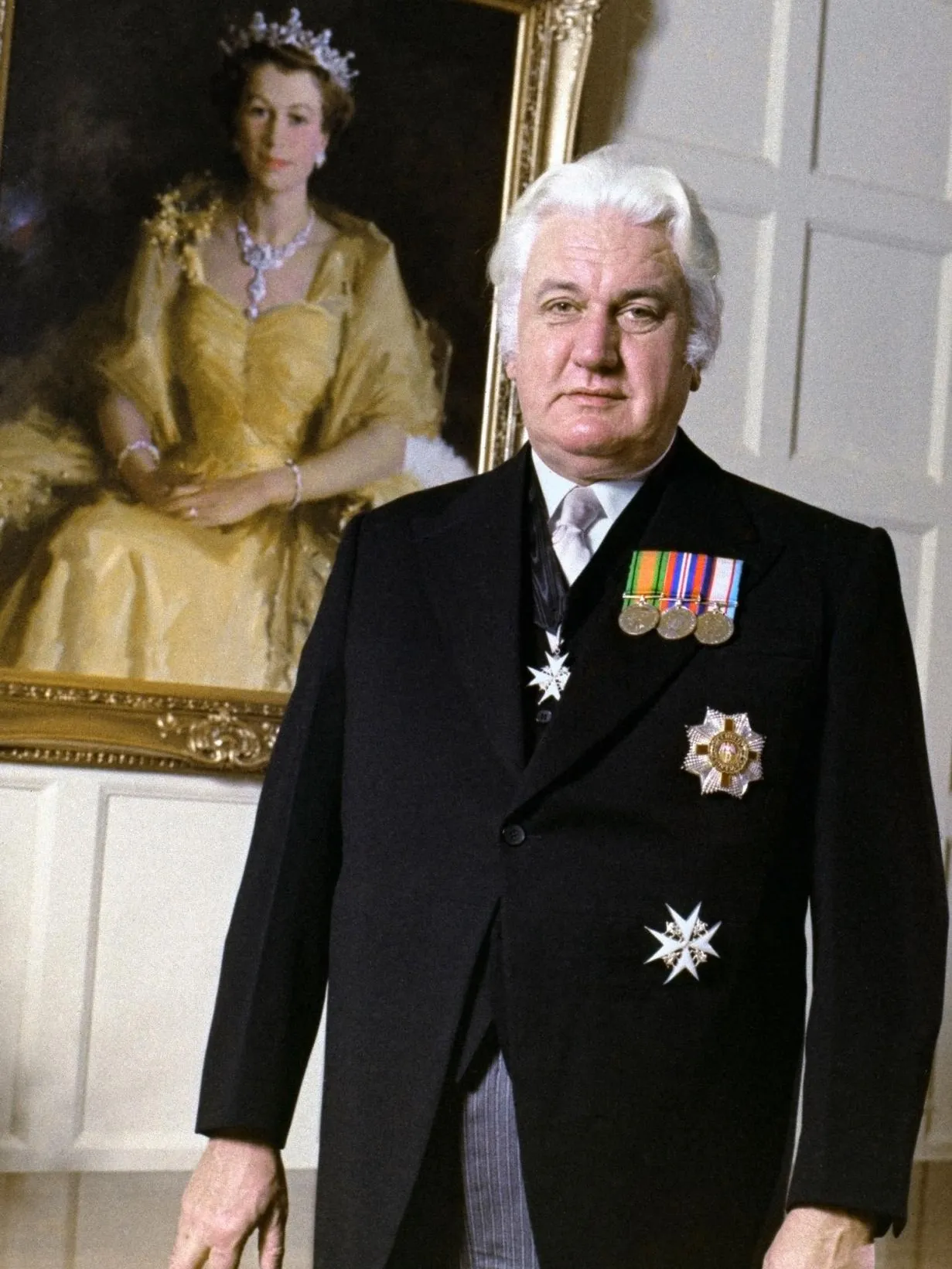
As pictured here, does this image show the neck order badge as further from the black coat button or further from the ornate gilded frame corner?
the ornate gilded frame corner

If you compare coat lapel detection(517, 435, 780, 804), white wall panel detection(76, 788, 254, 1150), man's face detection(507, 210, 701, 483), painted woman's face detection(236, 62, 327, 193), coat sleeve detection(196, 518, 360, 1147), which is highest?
painted woman's face detection(236, 62, 327, 193)

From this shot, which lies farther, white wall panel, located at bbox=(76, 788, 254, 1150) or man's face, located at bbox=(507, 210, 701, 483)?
white wall panel, located at bbox=(76, 788, 254, 1150)

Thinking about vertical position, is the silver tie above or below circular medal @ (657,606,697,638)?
above

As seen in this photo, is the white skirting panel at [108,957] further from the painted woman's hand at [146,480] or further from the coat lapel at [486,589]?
the coat lapel at [486,589]

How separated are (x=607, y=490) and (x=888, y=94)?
345 centimetres

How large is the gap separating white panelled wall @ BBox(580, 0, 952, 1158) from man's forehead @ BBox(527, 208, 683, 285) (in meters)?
2.75

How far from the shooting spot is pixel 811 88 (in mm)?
4746

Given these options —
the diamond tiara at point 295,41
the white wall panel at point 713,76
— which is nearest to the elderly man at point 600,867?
the diamond tiara at point 295,41

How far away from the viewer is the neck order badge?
5.71 ft

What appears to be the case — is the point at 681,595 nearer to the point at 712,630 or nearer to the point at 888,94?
the point at 712,630

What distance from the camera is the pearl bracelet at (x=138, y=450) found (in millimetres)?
4043

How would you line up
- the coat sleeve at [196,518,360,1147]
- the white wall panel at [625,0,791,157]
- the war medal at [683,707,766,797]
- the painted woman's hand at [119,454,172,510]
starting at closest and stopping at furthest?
the war medal at [683,707,766,797]
the coat sleeve at [196,518,360,1147]
the painted woman's hand at [119,454,172,510]
the white wall panel at [625,0,791,157]

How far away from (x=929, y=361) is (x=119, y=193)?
223 cm

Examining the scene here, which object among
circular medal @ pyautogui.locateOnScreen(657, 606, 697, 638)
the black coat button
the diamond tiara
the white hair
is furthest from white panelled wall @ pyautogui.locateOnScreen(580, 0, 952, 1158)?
the black coat button
